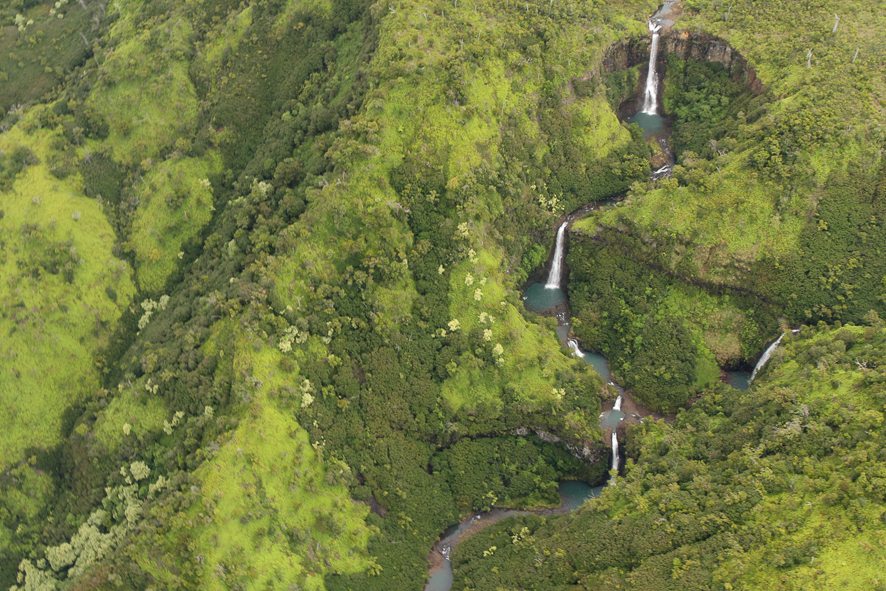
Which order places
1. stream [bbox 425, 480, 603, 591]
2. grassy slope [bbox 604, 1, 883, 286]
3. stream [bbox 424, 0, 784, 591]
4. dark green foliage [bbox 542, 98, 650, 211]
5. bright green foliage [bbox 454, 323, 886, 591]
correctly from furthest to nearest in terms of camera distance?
dark green foliage [bbox 542, 98, 650, 211], grassy slope [bbox 604, 1, 883, 286], stream [bbox 424, 0, 784, 591], stream [bbox 425, 480, 603, 591], bright green foliage [bbox 454, 323, 886, 591]

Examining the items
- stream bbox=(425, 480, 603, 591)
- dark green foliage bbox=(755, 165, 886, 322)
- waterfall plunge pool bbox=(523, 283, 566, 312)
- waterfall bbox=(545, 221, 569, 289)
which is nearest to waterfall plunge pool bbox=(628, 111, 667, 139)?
waterfall bbox=(545, 221, 569, 289)

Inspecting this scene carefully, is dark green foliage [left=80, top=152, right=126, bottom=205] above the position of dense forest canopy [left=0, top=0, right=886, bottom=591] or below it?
above

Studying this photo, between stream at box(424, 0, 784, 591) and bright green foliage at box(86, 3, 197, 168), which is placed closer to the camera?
stream at box(424, 0, 784, 591)

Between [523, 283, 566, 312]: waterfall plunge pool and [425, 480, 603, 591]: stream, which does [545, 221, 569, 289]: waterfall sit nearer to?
[523, 283, 566, 312]: waterfall plunge pool

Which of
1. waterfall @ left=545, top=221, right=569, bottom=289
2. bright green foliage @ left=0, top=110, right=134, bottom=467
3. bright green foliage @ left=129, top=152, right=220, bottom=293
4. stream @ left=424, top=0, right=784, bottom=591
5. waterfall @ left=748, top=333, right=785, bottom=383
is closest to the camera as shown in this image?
stream @ left=424, top=0, right=784, bottom=591

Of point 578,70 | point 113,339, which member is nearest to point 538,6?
point 578,70

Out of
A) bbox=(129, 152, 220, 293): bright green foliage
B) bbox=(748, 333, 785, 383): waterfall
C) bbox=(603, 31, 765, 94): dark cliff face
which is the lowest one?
bbox=(748, 333, 785, 383): waterfall

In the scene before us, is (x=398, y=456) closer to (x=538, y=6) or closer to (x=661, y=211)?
(x=661, y=211)
